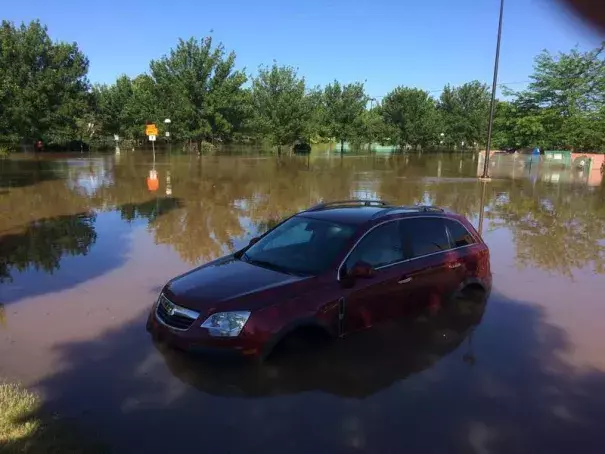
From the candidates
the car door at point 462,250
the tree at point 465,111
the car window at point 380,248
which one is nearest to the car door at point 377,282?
the car window at point 380,248

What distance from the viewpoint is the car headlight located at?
4.03m

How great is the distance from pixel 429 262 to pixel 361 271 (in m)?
1.22

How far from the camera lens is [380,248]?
199 inches

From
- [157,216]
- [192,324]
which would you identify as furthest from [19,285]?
[157,216]

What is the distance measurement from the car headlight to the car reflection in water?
0.23 m

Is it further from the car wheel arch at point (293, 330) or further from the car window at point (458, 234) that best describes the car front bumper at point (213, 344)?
the car window at point (458, 234)

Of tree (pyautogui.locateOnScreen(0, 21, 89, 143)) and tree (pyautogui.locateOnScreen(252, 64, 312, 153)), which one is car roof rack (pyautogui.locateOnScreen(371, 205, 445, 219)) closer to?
tree (pyautogui.locateOnScreen(0, 21, 89, 143))

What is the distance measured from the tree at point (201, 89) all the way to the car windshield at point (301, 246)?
31.6 m

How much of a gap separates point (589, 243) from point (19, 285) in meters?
10.6

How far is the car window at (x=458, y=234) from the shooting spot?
583cm

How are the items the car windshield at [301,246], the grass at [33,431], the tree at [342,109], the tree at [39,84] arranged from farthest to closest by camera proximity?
1. the tree at [342,109]
2. the tree at [39,84]
3. the car windshield at [301,246]
4. the grass at [33,431]

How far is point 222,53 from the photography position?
120 ft

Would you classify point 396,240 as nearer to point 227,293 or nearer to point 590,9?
point 227,293

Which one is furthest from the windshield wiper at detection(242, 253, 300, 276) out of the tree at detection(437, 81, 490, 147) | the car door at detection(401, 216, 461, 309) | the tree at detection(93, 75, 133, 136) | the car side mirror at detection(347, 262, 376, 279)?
the tree at detection(437, 81, 490, 147)
